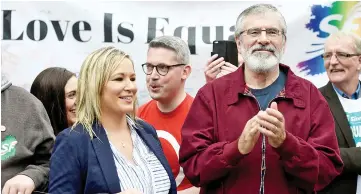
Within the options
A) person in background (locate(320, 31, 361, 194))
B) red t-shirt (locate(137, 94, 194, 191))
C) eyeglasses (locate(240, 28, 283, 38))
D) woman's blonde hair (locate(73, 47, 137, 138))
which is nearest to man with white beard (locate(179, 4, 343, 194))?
eyeglasses (locate(240, 28, 283, 38))

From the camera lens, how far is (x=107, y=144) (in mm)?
2811

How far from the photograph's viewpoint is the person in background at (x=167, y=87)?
12.6ft

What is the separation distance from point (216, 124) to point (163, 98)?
97 cm

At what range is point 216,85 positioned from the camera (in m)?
3.05

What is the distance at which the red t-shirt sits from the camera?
144 inches

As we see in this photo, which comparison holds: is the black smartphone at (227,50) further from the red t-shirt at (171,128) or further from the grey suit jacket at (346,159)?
the grey suit jacket at (346,159)

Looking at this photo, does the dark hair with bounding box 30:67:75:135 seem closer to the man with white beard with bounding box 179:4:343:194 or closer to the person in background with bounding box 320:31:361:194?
the man with white beard with bounding box 179:4:343:194

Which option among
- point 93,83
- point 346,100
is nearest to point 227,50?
point 346,100

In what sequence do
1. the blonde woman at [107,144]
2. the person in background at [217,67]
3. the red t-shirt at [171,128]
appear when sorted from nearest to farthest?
the blonde woman at [107,144]
the red t-shirt at [171,128]
the person in background at [217,67]

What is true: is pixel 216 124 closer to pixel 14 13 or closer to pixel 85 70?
pixel 85 70

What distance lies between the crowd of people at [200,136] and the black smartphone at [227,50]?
0.78m

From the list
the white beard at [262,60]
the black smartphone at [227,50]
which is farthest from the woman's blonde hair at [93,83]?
the black smartphone at [227,50]

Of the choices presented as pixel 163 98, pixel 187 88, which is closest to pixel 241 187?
pixel 163 98

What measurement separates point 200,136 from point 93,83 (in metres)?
0.52
